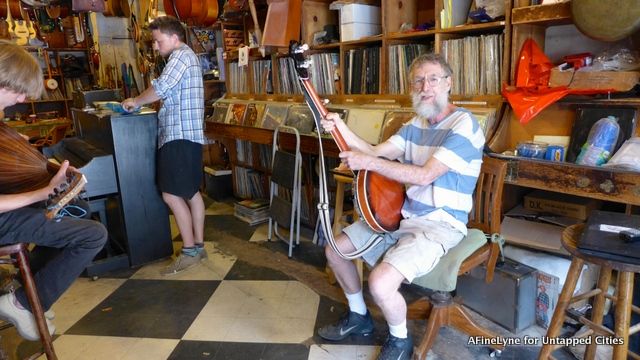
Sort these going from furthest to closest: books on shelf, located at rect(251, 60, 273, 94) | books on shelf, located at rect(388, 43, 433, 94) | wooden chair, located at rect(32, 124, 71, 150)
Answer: wooden chair, located at rect(32, 124, 71, 150) → books on shelf, located at rect(251, 60, 273, 94) → books on shelf, located at rect(388, 43, 433, 94)

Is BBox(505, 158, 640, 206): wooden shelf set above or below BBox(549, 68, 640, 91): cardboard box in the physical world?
below

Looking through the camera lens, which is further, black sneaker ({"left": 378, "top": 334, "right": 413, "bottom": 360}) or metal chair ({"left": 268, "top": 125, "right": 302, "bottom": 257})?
metal chair ({"left": 268, "top": 125, "right": 302, "bottom": 257})

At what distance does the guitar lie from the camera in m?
1.71

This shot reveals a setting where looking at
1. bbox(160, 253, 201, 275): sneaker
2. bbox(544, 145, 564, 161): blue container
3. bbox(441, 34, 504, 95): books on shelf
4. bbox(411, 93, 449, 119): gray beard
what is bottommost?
bbox(160, 253, 201, 275): sneaker

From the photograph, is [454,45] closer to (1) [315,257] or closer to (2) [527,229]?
(2) [527,229]

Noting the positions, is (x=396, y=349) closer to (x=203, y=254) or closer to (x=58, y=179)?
(x=58, y=179)

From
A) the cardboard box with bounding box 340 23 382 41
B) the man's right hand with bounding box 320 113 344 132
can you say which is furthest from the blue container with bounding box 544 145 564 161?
the cardboard box with bounding box 340 23 382 41

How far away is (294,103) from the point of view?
10.4 ft

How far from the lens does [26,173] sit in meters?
1.73

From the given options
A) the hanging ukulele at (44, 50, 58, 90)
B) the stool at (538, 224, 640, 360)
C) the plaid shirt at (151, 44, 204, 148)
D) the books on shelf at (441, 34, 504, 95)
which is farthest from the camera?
the hanging ukulele at (44, 50, 58, 90)

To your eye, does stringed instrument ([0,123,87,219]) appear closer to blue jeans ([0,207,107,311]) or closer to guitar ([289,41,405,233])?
blue jeans ([0,207,107,311])

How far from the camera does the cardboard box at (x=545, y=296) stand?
6.32 ft

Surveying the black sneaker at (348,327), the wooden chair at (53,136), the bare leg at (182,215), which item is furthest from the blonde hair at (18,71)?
the wooden chair at (53,136)

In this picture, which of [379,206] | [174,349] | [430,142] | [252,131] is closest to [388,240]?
[379,206]
